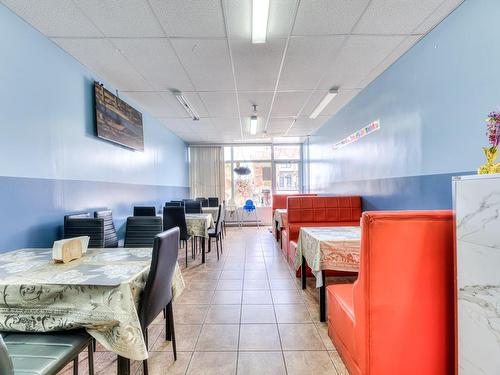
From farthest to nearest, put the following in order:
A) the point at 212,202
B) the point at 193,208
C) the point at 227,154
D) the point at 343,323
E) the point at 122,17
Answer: the point at 227,154 → the point at 212,202 → the point at 193,208 → the point at 122,17 → the point at 343,323

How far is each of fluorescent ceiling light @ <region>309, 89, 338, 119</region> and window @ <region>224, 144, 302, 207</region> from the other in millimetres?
3250

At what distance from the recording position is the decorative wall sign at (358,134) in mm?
3695

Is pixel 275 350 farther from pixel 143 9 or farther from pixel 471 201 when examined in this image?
pixel 143 9

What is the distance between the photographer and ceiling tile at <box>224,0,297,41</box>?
85.6 inches

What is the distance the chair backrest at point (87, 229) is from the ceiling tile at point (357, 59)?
3274 mm

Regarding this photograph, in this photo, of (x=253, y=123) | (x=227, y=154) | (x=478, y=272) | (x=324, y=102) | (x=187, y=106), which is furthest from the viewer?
(x=227, y=154)

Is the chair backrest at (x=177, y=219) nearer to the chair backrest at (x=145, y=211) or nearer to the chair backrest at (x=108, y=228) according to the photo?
the chair backrest at (x=145, y=211)

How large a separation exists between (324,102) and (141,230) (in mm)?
3762

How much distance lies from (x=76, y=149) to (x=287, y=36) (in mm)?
2785

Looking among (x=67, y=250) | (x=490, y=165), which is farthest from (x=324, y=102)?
(x=67, y=250)

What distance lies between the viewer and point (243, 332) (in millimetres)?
2197

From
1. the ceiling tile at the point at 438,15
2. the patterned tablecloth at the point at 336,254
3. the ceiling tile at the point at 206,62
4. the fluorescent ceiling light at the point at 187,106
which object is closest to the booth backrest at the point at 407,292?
the patterned tablecloth at the point at 336,254

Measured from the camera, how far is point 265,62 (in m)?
3.14

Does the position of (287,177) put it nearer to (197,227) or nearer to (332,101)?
(332,101)
